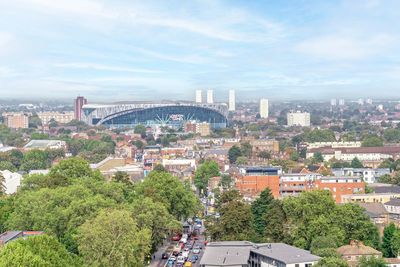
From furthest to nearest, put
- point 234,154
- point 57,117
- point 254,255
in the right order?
point 57,117 → point 234,154 → point 254,255

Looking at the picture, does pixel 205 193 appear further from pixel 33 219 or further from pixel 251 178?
pixel 33 219

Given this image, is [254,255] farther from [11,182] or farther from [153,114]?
[153,114]

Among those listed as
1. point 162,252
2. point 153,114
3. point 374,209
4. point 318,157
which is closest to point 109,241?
point 162,252

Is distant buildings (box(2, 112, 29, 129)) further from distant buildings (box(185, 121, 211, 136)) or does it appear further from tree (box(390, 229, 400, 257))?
tree (box(390, 229, 400, 257))

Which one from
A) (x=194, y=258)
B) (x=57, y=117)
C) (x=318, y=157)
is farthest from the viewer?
(x=57, y=117)

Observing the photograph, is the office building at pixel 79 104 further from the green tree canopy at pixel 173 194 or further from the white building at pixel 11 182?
the green tree canopy at pixel 173 194

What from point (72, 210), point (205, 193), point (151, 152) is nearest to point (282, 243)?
point (72, 210)
